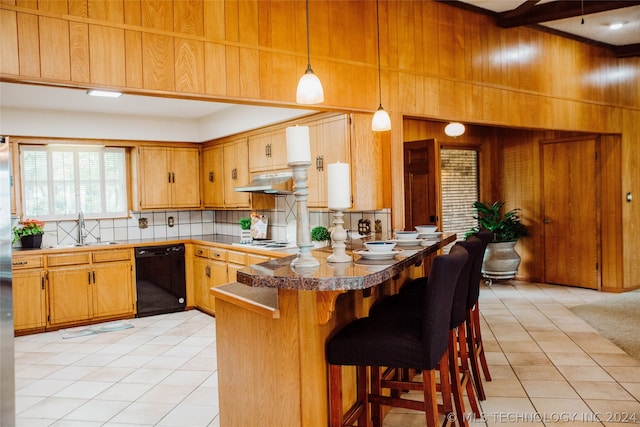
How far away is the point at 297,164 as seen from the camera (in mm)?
2102

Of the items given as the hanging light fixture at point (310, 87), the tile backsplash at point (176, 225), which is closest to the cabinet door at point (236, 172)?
the tile backsplash at point (176, 225)

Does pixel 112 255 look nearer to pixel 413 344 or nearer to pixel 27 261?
pixel 27 261

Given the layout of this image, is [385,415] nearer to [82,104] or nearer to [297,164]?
[297,164]

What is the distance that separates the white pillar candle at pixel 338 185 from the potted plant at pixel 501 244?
4895 millimetres

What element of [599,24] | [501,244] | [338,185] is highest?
[599,24]

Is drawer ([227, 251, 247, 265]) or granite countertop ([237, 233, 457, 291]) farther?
drawer ([227, 251, 247, 265])

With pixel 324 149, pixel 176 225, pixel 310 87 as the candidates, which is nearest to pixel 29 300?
pixel 176 225

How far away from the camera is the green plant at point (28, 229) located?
5316 millimetres

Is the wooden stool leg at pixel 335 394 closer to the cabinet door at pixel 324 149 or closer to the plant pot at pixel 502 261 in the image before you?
the cabinet door at pixel 324 149

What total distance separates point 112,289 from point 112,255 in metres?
0.40

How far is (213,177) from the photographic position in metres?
6.32

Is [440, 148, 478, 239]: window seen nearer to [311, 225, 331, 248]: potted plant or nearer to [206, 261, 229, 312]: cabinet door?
[311, 225, 331, 248]: potted plant

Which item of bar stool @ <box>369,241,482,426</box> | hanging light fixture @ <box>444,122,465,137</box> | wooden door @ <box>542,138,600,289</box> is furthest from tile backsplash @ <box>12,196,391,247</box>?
wooden door @ <box>542,138,600,289</box>

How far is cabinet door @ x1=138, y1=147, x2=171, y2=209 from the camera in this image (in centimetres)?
609
